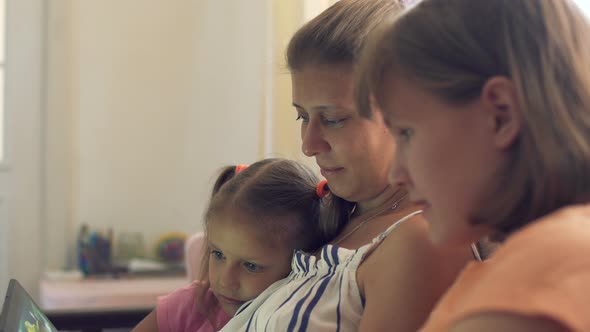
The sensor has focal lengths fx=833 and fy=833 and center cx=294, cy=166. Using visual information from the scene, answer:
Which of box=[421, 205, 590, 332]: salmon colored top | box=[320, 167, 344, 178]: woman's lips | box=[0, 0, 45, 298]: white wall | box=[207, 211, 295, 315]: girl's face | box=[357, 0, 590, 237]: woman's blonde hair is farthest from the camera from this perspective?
box=[0, 0, 45, 298]: white wall

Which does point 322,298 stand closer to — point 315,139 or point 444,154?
point 315,139

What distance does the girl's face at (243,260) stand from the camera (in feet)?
4.50

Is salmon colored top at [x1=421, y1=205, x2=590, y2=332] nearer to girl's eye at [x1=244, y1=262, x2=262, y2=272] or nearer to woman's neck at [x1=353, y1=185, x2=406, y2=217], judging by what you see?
woman's neck at [x1=353, y1=185, x2=406, y2=217]

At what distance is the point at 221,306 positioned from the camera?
4.89 ft

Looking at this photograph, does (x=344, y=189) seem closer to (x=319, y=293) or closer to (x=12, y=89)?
(x=319, y=293)

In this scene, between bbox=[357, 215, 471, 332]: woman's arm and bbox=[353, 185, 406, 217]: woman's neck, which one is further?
bbox=[353, 185, 406, 217]: woman's neck

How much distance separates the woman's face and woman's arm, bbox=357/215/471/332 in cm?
18

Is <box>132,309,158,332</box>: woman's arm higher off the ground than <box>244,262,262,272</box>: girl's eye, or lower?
lower

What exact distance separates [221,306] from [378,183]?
1.49ft

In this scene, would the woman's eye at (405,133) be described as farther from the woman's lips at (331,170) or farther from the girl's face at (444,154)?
the woman's lips at (331,170)

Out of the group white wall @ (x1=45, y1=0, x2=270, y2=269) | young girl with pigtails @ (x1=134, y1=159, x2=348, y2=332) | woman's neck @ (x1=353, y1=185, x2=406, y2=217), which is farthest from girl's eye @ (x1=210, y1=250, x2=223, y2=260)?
white wall @ (x1=45, y1=0, x2=270, y2=269)

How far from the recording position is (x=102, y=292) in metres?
3.04

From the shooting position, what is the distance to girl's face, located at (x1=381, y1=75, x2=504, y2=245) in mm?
713

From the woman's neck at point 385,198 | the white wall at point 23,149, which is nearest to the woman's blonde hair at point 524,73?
the woman's neck at point 385,198
